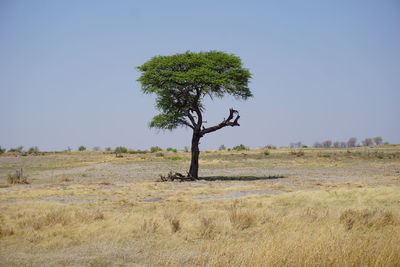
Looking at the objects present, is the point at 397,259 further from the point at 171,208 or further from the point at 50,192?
the point at 50,192

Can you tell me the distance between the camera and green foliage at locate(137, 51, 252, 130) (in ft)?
106

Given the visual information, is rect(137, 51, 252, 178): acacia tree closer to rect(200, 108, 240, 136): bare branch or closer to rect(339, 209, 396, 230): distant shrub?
rect(200, 108, 240, 136): bare branch

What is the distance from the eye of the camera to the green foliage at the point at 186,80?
32.2m

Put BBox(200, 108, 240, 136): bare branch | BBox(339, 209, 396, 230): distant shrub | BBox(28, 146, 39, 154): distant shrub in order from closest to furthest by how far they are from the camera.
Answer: BBox(339, 209, 396, 230): distant shrub, BBox(200, 108, 240, 136): bare branch, BBox(28, 146, 39, 154): distant shrub

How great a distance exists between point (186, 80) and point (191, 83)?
0.60m

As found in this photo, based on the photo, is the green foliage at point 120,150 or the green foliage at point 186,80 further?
the green foliage at point 120,150

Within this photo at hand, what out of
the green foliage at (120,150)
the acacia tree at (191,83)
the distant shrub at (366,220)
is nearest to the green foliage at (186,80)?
the acacia tree at (191,83)

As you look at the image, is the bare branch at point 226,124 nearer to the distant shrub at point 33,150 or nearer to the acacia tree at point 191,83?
the acacia tree at point 191,83

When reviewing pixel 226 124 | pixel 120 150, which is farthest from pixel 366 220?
pixel 120 150

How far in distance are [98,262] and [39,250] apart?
199 centimetres

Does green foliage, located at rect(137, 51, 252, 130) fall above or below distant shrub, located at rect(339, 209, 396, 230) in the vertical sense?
above

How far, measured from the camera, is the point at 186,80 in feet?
105

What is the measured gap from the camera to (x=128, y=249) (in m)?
9.83

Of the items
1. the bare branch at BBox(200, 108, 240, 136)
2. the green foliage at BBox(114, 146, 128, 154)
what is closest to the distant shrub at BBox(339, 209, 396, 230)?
the bare branch at BBox(200, 108, 240, 136)
